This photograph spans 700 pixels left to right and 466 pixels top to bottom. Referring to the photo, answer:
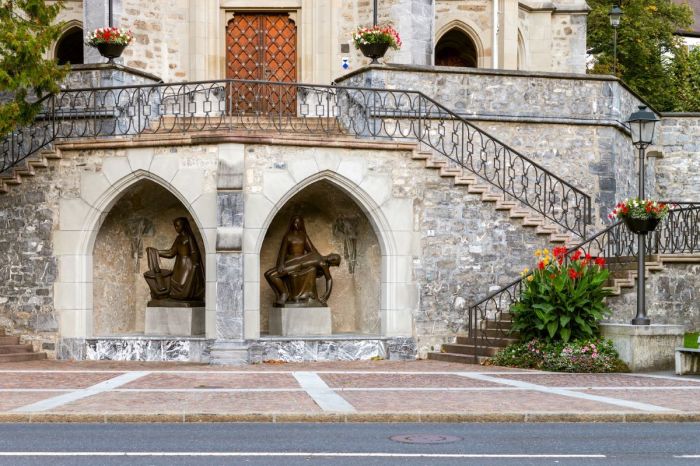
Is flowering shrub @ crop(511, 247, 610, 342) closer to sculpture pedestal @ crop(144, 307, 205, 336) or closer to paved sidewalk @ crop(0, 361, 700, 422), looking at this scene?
paved sidewalk @ crop(0, 361, 700, 422)

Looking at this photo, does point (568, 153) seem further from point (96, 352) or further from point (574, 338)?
point (96, 352)

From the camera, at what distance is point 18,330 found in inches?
903

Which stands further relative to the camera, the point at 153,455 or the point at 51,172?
the point at 51,172

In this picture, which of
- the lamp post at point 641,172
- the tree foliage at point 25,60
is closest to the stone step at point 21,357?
the tree foliage at point 25,60

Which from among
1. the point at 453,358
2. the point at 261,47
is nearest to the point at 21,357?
the point at 453,358

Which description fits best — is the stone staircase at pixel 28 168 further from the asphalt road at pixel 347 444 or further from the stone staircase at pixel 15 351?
the asphalt road at pixel 347 444

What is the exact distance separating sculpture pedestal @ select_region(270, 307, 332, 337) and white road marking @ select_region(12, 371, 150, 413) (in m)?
4.26

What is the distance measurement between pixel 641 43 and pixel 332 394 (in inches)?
1212

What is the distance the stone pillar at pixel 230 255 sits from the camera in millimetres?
21484

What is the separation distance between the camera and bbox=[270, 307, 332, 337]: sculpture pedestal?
76.1 ft

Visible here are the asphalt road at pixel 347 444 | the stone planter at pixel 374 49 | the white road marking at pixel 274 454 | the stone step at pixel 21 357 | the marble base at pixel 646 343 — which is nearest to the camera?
the asphalt road at pixel 347 444

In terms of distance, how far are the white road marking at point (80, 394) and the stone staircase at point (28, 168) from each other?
5.39m

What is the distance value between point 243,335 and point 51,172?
16.2 feet

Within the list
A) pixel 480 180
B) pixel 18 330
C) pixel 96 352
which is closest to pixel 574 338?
pixel 480 180
